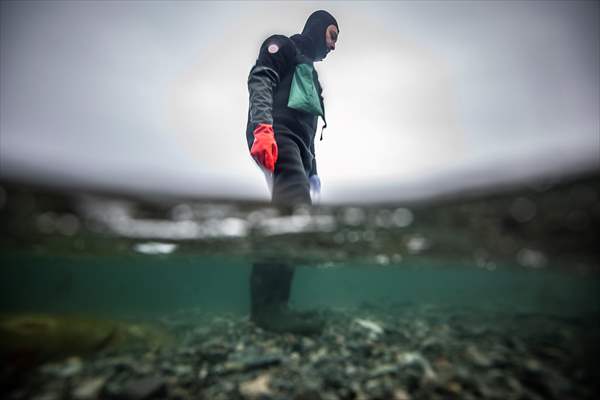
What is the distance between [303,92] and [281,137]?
1000mm

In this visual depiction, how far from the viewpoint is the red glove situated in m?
4.25

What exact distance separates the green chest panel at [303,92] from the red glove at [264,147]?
1026 mm

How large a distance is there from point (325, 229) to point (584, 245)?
17.4 feet

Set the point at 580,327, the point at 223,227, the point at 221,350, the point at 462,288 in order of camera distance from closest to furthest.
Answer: the point at 221,350 → the point at 580,327 → the point at 223,227 → the point at 462,288

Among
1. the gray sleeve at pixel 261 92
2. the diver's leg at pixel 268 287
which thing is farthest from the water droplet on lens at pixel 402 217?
the gray sleeve at pixel 261 92

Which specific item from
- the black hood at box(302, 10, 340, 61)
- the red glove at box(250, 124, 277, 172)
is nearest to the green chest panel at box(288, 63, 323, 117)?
the black hood at box(302, 10, 340, 61)

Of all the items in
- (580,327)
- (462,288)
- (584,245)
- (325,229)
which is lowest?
(462,288)

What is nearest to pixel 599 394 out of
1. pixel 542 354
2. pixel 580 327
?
pixel 542 354

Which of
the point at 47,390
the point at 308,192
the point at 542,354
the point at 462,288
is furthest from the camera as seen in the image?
the point at 462,288

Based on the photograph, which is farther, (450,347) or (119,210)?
(119,210)

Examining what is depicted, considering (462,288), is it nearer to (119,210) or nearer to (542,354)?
(542,354)

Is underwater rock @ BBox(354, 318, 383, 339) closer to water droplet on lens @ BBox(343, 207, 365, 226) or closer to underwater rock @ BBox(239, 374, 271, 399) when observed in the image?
water droplet on lens @ BBox(343, 207, 365, 226)

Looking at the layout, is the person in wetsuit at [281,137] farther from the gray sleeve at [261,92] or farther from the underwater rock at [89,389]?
the underwater rock at [89,389]

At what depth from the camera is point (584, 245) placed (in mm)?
5594
